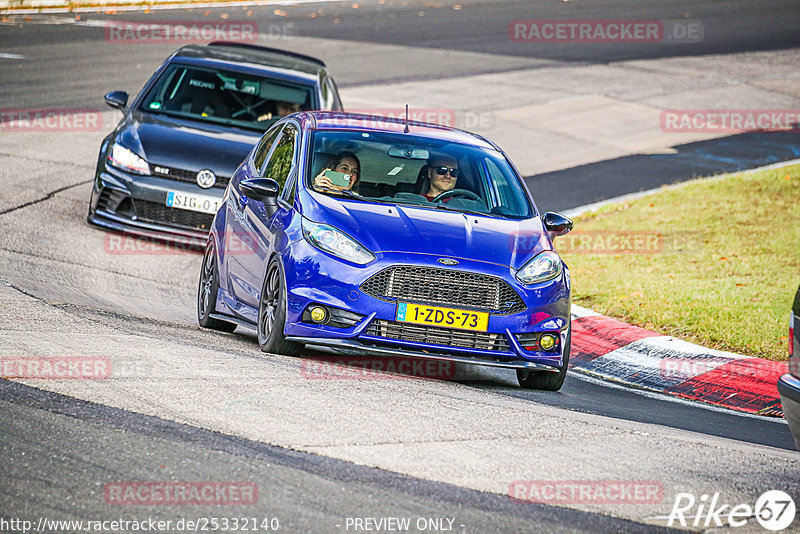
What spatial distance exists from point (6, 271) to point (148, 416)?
4.68 m

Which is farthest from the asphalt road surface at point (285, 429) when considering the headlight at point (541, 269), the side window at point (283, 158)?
the side window at point (283, 158)

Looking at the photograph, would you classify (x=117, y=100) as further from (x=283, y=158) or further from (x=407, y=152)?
(x=407, y=152)

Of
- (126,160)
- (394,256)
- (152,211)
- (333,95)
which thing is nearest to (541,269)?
(394,256)

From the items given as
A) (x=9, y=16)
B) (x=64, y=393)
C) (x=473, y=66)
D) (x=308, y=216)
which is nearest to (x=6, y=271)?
(x=308, y=216)

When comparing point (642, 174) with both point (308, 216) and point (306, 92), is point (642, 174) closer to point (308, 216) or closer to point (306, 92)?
point (306, 92)

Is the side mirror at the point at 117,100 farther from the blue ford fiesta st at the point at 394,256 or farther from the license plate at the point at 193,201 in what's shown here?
the blue ford fiesta st at the point at 394,256

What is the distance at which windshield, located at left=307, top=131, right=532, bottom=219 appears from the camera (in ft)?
29.2

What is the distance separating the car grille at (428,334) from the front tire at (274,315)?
58 centimetres

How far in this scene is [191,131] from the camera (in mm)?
12945

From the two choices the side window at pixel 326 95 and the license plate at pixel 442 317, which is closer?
the license plate at pixel 442 317

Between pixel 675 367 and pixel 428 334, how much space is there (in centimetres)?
258

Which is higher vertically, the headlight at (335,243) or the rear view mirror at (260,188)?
the rear view mirror at (260,188)

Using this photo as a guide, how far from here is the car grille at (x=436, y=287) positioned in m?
7.81

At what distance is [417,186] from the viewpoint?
923 centimetres
